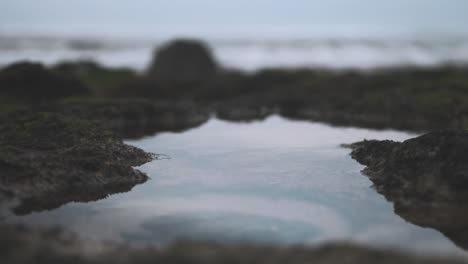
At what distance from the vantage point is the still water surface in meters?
8.06

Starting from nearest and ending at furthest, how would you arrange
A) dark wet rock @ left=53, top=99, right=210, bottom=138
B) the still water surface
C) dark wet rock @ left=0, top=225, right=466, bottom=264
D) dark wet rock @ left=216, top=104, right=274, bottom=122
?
dark wet rock @ left=0, top=225, right=466, bottom=264
the still water surface
dark wet rock @ left=53, top=99, right=210, bottom=138
dark wet rock @ left=216, top=104, right=274, bottom=122

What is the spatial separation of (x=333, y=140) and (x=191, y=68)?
118 feet

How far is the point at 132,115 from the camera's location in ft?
69.8

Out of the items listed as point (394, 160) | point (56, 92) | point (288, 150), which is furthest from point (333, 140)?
point (56, 92)

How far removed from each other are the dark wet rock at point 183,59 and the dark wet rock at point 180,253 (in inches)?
1768

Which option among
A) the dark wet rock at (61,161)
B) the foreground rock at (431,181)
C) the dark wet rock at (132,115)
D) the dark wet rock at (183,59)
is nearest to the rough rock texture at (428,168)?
the foreground rock at (431,181)

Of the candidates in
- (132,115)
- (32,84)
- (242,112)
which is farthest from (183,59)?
(132,115)

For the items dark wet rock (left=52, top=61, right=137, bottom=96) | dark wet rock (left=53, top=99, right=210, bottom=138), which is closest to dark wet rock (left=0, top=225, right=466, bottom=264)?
dark wet rock (left=53, top=99, right=210, bottom=138)

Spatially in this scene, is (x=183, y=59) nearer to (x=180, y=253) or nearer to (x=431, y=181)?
(x=431, y=181)

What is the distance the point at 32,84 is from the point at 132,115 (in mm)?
6227

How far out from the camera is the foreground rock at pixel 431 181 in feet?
28.7

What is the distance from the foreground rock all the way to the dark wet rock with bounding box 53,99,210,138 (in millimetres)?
9773

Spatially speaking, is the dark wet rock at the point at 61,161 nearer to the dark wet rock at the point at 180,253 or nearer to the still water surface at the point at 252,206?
the still water surface at the point at 252,206

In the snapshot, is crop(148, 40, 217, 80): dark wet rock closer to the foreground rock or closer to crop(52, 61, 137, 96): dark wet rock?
crop(52, 61, 137, 96): dark wet rock
